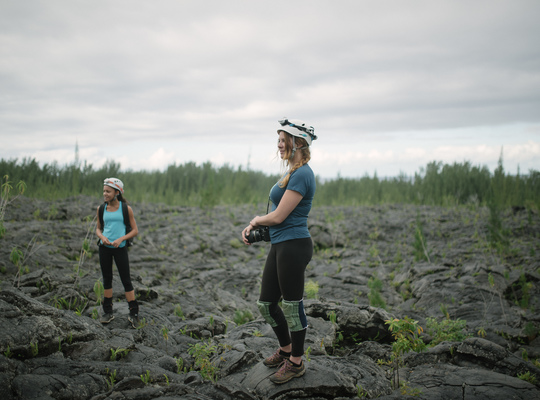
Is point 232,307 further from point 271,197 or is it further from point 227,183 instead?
point 227,183

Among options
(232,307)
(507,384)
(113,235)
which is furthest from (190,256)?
(507,384)

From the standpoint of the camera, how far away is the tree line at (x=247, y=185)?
14.2 metres

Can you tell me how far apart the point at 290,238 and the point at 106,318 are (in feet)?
11.2

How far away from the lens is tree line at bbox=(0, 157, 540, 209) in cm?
1421

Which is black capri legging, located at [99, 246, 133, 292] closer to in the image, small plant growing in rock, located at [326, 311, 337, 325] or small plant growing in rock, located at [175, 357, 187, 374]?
small plant growing in rock, located at [175, 357, 187, 374]

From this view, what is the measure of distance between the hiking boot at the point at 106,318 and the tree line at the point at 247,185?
10.4m

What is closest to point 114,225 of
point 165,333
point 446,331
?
point 165,333

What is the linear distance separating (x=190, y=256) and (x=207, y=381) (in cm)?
694

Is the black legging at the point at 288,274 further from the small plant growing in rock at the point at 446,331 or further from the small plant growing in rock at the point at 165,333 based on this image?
the small plant growing in rock at the point at 446,331

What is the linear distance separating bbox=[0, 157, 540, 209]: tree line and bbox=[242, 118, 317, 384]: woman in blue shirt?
1050 centimetres

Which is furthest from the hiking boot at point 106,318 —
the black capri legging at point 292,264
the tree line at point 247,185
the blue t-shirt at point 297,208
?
the tree line at point 247,185

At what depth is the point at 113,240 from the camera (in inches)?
224

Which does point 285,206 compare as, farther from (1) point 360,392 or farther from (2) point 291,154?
(1) point 360,392

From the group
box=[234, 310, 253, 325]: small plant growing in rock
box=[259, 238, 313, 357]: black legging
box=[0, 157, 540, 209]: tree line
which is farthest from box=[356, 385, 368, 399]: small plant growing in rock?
box=[0, 157, 540, 209]: tree line
